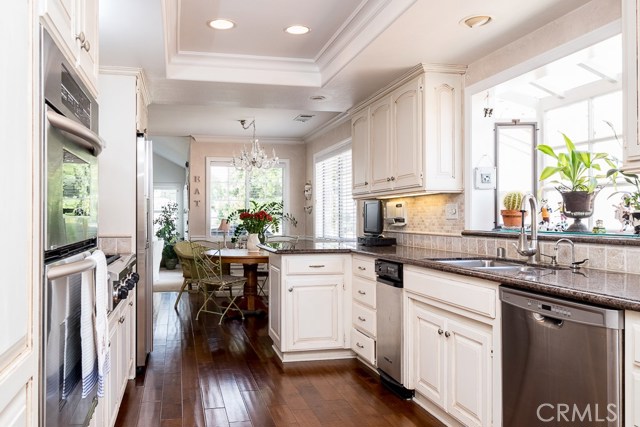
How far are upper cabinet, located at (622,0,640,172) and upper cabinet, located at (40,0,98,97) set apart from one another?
198 centimetres

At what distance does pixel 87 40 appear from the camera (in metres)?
1.85

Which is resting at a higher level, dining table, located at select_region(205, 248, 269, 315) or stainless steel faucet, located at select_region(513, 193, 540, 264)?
stainless steel faucet, located at select_region(513, 193, 540, 264)

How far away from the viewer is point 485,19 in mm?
2959

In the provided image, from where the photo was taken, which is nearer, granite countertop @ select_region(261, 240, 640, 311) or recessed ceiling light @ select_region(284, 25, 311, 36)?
granite countertop @ select_region(261, 240, 640, 311)

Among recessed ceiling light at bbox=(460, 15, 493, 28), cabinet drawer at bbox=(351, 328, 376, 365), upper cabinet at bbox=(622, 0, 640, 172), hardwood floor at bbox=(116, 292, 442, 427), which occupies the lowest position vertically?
hardwood floor at bbox=(116, 292, 442, 427)

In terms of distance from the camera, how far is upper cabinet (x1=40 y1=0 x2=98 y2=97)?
1.30 meters

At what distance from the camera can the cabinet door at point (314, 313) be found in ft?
13.6

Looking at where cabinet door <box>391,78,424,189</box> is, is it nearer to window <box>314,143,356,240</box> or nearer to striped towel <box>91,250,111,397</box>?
window <box>314,143,356,240</box>

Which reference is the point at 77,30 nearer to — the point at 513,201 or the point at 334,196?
the point at 513,201

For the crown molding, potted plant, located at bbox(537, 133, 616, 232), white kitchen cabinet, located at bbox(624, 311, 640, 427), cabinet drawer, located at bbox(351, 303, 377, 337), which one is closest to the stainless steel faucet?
potted plant, located at bbox(537, 133, 616, 232)

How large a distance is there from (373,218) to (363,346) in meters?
1.37

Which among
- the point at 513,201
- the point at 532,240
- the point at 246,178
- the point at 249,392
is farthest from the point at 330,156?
the point at 532,240

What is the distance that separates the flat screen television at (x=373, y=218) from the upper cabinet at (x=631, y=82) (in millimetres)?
2856

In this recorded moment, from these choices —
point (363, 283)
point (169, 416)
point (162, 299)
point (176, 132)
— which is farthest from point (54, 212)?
point (176, 132)
